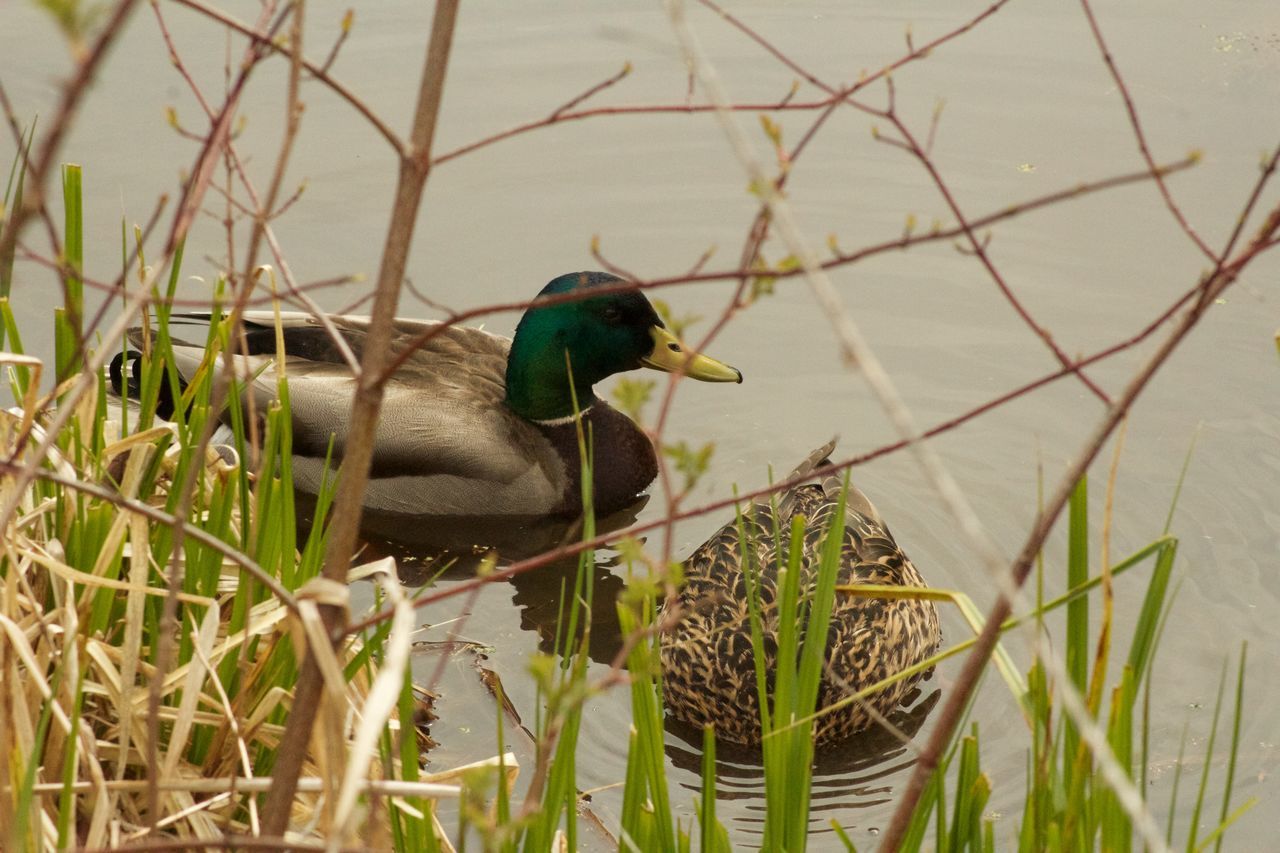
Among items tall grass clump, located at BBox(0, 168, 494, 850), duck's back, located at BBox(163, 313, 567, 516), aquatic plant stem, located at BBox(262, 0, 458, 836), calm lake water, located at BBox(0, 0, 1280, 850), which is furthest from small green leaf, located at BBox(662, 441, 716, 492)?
duck's back, located at BBox(163, 313, 567, 516)

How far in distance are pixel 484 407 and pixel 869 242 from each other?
6.55 feet

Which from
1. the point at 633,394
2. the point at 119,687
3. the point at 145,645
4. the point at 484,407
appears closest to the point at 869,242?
the point at 484,407

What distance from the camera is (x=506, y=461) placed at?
5844 mm

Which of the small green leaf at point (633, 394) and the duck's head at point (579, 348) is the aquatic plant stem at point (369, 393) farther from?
the duck's head at point (579, 348)

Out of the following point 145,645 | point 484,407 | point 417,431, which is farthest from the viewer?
point 484,407

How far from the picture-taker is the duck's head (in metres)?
5.88

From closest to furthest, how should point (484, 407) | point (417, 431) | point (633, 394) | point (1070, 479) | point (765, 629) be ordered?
point (1070, 479) < point (633, 394) < point (765, 629) < point (417, 431) < point (484, 407)

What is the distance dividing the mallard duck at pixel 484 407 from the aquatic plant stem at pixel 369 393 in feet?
13.5

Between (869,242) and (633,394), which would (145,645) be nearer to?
(633,394)

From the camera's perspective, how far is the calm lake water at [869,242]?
4.55m

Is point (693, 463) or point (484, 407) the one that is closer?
point (693, 463)

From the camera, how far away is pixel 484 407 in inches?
235

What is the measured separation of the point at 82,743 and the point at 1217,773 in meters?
2.91

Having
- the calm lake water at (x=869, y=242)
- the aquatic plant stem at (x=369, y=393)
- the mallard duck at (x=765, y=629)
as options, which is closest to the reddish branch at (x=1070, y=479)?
the aquatic plant stem at (x=369, y=393)
